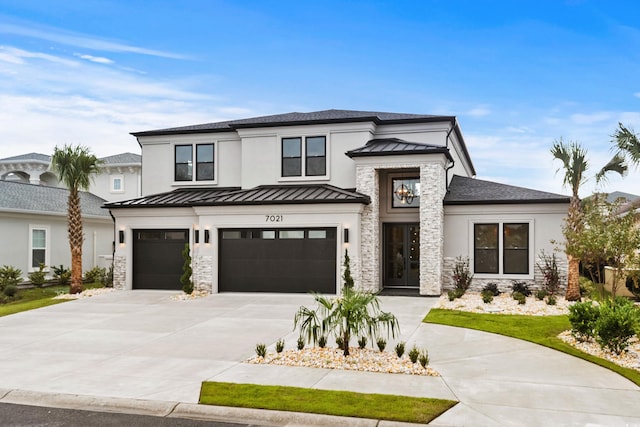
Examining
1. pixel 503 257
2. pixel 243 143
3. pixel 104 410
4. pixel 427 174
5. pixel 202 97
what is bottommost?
pixel 104 410

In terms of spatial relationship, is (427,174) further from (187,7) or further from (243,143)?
(187,7)

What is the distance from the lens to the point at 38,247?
963 inches

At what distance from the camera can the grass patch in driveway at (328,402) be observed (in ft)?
22.4

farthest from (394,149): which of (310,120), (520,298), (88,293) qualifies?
(88,293)

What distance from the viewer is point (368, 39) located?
2036 cm

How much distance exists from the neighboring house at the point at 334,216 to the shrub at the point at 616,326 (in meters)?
9.26

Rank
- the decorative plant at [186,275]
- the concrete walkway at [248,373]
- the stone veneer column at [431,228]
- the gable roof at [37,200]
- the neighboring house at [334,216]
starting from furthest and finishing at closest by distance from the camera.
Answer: the gable roof at [37,200], the decorative plant at [186,275], the neighboring house at [334,216], the stone veneer column at [431,228], the concrete walkway at [248,373]

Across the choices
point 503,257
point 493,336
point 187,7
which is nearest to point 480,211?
point 503,257

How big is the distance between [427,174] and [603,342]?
10.2 meters

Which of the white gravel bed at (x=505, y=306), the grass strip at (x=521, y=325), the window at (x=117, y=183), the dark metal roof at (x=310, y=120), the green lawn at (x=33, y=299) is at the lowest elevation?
the green lawn at (x=33, y=299)

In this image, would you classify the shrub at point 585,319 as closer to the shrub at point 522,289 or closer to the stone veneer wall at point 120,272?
the shrub at point 522,289

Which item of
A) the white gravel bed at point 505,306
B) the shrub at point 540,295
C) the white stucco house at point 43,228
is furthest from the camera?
the white stucco house at point 43,228

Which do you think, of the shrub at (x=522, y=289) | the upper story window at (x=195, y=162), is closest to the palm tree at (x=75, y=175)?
the upper story window at (x=195, y=162)

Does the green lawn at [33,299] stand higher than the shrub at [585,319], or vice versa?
the shrub at [585,319]
